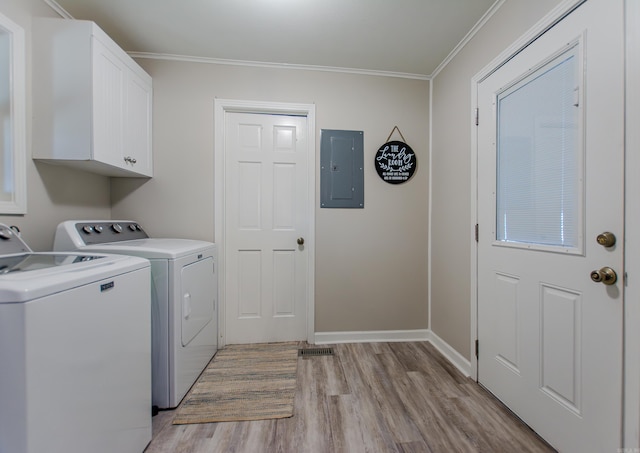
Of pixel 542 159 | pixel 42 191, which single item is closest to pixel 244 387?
pixel 42 191

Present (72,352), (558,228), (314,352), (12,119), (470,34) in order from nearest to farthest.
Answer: (72,352), (558,228), (12,119), (470,34), (314,352)

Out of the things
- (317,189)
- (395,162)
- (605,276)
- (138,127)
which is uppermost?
(138,127)

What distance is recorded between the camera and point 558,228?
1.18 meters

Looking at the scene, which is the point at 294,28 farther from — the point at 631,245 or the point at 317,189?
the point at 631,245

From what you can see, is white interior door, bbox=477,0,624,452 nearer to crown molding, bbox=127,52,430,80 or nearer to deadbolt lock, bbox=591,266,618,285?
deadbolt lock, bbox=591,266,618,285

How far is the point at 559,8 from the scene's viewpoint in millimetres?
1154

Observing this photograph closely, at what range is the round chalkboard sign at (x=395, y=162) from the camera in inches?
88.2

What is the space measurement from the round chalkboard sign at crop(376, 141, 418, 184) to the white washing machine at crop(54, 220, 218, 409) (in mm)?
1643

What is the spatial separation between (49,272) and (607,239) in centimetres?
204

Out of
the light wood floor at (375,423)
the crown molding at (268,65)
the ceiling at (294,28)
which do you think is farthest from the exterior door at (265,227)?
the light wood floor at (375,423)

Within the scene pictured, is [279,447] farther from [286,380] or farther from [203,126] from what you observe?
[203,126]

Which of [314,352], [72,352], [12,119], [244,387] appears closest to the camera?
[72,352]

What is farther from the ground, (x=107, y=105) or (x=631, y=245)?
(x=107, y=105)

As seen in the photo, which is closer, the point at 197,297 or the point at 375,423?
the point at 375,423
